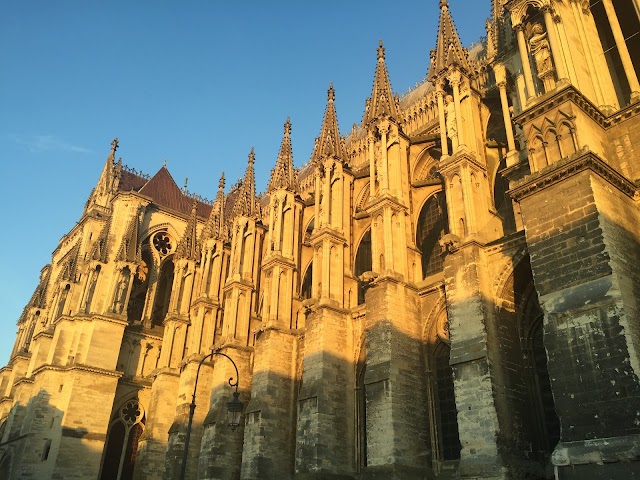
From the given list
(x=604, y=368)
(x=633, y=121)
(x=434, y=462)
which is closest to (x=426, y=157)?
(x=633, y=121)

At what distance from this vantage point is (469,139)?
736 inches

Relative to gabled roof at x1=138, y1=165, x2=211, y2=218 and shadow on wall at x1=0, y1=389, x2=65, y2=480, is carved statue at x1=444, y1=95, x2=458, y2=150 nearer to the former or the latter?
shadow on wall at x1=0, y1=389, x2=65, y2=480

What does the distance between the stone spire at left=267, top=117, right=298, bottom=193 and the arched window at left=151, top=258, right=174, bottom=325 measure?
14.6 m

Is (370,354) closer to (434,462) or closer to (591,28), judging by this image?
(434,462)

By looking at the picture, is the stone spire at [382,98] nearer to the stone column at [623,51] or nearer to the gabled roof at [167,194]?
the stone column at [623,51]

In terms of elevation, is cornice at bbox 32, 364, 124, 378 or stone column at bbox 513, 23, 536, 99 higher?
stone column at bbox 513, 23, 536, 99

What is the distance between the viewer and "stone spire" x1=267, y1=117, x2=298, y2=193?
27.6 m

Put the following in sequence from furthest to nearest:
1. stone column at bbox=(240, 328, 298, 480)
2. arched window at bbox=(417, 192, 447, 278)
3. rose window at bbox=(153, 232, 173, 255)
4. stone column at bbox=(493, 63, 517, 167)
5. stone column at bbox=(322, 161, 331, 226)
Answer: rose window at bbox=(153, 232, 173, 255) → stone column at bbox=(322, 161, 331, 226) → arched window at bbox=(417, 192, 447, 278) → stone column at bbox=(240, 328, 298, 480) → stone column at bbox=(493, 63, 517, 167)

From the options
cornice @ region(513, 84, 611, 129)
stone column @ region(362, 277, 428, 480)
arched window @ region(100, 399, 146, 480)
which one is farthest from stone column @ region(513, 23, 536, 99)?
arched window @ region(100, 399, 146, 480)

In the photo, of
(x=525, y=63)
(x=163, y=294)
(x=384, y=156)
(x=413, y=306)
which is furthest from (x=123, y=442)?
(x=525, y=63)

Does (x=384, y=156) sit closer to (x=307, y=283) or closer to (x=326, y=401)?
(x=307, y=283)

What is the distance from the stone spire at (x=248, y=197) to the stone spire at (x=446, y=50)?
1246 cm

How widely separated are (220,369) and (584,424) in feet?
59.2

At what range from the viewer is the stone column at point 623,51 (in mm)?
14816
